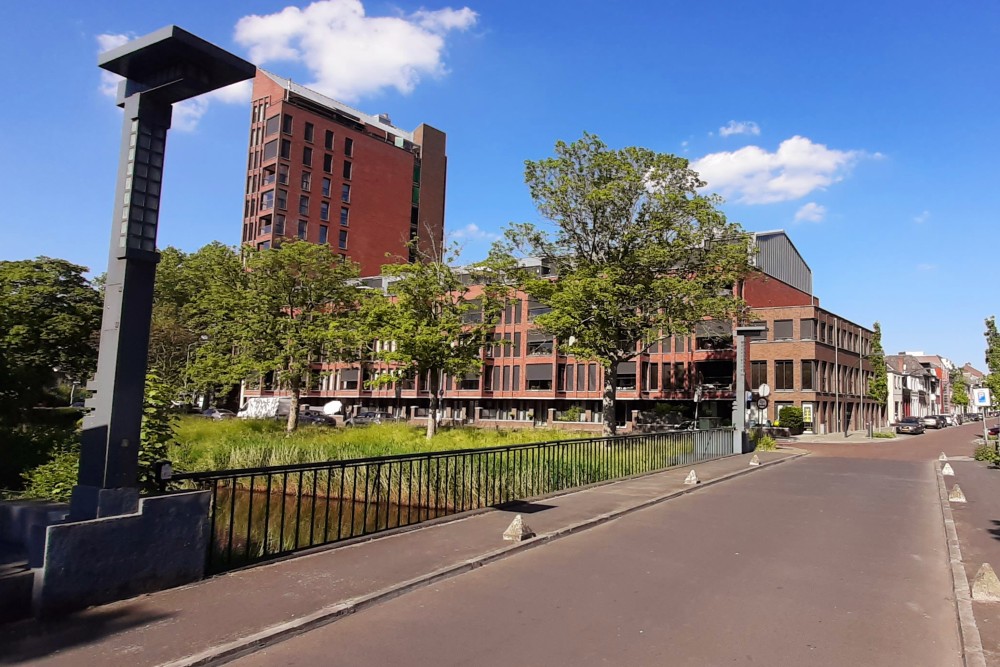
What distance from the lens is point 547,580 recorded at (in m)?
7.06

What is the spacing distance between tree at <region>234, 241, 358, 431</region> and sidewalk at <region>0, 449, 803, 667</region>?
21.5 metres

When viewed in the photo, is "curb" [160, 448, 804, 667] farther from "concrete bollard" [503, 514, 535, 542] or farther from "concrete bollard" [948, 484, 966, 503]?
"concrete bollard" [948, 484, 966, 503]

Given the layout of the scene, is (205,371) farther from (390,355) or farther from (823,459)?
(823,459)

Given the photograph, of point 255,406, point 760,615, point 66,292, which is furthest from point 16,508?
point 255,406

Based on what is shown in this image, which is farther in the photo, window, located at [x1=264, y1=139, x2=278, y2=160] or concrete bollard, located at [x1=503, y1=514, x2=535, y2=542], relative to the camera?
window, located at [x1=264, y1=139, x2=278, y2=160]

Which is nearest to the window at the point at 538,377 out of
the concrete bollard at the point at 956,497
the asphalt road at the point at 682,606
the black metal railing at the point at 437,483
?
the black metal railing at the point at 437,483

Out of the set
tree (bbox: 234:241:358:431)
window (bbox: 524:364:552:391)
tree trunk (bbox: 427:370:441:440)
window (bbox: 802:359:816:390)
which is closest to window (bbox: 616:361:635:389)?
window (bbox: 524:364:552:391)

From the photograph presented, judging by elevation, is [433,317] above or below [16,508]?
above

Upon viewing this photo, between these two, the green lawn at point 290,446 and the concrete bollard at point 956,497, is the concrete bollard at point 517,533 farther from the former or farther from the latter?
the concrete bollard at point 956,497

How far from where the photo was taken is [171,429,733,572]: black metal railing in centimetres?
1020

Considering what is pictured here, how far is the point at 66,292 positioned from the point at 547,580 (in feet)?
43.5

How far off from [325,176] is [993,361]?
220ft

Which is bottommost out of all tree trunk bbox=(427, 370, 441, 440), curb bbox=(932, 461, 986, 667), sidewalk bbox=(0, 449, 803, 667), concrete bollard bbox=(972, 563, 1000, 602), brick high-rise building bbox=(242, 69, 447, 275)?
sidewalk bbox=(0, 449, 803, 667)

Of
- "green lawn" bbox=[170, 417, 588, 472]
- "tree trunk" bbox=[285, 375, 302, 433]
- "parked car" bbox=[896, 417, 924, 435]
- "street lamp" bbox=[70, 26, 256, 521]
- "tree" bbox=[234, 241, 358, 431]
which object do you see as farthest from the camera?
"parked car" bbox=[896, 417, 924, 435]
